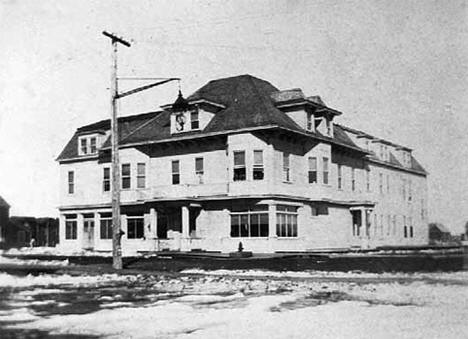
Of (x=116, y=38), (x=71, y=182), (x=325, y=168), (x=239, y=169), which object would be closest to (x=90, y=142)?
(x=71, y=182)

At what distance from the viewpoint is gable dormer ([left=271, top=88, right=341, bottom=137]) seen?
78.8ft

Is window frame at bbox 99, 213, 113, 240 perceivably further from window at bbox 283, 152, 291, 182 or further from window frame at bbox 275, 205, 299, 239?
window at bbox 283, 152, 291, 182

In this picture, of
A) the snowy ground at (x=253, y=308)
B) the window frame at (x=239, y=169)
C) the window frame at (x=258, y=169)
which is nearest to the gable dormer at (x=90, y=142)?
the window frame at (x=239, y=169)

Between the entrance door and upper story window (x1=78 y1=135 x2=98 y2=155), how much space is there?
3.70 metres

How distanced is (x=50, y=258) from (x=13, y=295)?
1225cm

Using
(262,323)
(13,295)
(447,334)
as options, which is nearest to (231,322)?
(262,323)

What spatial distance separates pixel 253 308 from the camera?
10406 millimetres

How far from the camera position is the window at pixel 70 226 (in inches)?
1300

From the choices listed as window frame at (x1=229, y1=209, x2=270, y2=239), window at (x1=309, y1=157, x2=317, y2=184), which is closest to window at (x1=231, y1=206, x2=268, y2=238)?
window frame at (x1=229, y1=209, x2=270, y2=239)

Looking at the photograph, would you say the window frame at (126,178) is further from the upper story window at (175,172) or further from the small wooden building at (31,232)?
the small wooden building at (31,232)

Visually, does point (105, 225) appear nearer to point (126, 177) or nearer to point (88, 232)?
point (88, 232)

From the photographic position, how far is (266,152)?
24344mm

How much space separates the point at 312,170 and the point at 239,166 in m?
3.07

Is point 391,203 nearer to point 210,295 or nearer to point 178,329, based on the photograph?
point 210,295
